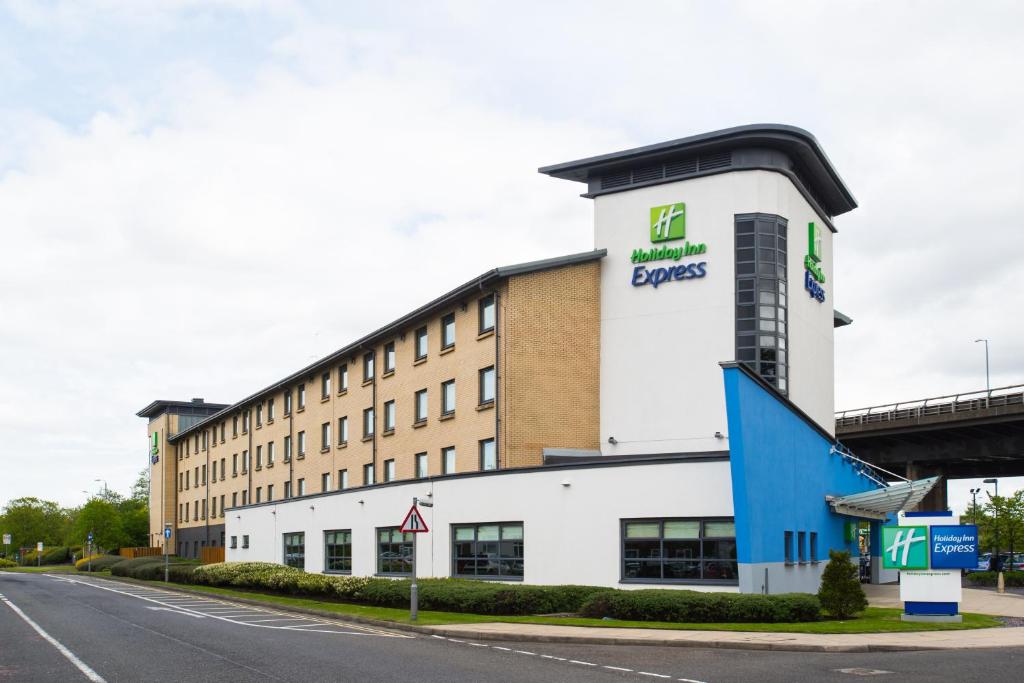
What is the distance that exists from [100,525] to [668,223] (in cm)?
7502

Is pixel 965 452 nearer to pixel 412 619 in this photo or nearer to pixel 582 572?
pixel 582 572

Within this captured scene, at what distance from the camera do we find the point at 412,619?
85.9 ft

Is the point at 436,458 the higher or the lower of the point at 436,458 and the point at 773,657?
the higher

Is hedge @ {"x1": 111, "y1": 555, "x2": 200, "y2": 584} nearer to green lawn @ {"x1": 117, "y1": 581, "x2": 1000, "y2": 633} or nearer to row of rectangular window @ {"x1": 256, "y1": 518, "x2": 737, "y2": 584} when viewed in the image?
row of rectangular window @ {"x1": 256, "y1": 518, "x2": 737, "y2": 584}

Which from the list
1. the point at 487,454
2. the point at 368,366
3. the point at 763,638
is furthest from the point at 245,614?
the point at 368,366

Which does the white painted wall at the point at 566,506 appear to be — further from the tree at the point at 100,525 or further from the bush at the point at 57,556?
the bush at the point at 57,556

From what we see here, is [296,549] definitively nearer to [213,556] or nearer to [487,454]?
[487,454]

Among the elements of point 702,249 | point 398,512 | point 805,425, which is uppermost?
point 702,249

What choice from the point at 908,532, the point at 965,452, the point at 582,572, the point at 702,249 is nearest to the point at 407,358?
the point at 702,249

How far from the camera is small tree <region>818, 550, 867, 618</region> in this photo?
954 inches

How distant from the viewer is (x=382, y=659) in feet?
59.0

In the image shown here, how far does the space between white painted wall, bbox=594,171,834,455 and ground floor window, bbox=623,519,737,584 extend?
9.32 meters

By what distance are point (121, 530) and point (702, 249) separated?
78007 mm

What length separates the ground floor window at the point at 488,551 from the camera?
32.6m
